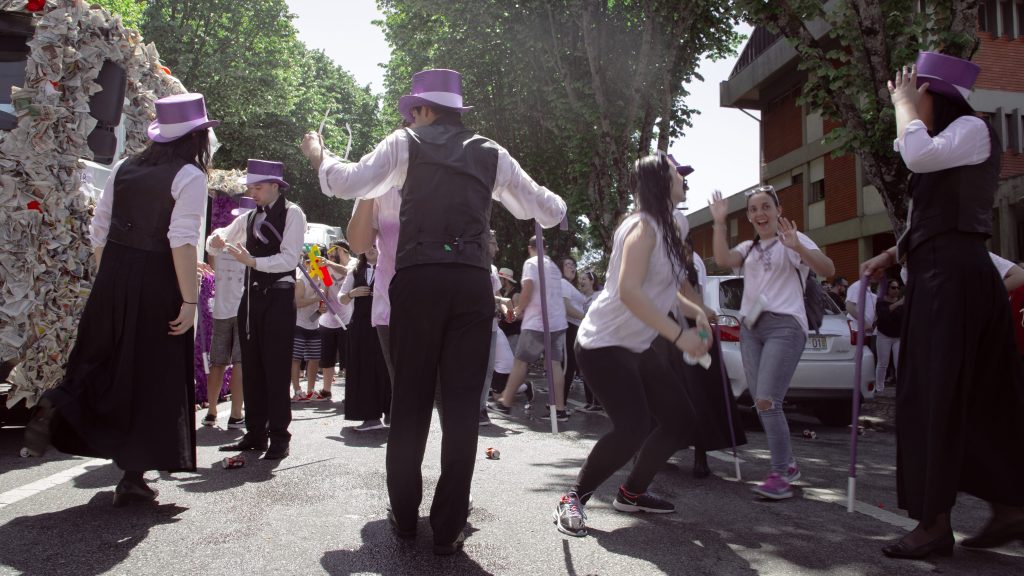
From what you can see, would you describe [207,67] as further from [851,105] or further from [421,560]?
[421,560]

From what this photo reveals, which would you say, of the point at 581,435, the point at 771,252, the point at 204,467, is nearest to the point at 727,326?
the point at 581,435

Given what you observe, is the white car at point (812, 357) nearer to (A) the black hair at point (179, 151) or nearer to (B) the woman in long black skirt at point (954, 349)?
(B) the woman in long black skirt at point (954, 349)

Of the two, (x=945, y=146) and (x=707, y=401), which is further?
(x=707, y=401)

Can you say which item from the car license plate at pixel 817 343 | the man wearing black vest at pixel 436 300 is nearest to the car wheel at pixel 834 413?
the car license plate at pixel 817 343

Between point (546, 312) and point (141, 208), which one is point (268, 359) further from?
point (546, 312)

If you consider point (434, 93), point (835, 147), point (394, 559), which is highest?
point (835, 147)

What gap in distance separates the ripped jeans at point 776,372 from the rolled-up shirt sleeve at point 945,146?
181 cm

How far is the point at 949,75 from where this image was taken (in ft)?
13.4

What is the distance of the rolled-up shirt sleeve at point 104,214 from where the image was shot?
15.2ft

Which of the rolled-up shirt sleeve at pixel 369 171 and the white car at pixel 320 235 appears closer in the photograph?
the rolled-up shirt sleeve at pixel 369 171

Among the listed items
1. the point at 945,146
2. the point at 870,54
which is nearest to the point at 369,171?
the point at 945,146

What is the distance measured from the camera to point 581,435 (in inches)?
323

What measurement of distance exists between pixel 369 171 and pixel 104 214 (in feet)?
5.80

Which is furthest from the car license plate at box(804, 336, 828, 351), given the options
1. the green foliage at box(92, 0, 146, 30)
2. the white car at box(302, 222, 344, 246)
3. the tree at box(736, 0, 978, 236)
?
the green foliage at box(92, 0, 146, 30)
